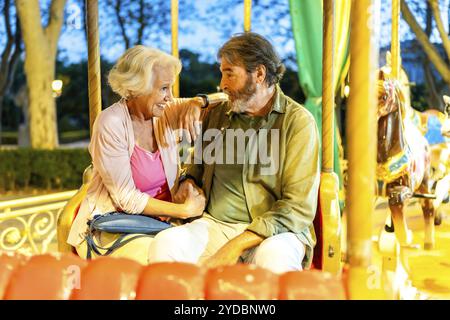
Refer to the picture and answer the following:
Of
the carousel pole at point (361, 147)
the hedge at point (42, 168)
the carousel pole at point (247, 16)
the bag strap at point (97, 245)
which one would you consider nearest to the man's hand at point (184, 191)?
the bag strap at point (97, 245)

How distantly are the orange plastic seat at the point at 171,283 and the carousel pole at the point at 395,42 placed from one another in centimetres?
385

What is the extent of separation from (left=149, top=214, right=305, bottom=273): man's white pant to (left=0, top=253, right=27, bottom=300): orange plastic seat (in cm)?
64

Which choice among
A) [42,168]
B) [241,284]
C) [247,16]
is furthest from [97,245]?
[42,168]

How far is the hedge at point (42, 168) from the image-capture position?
33.9 feet

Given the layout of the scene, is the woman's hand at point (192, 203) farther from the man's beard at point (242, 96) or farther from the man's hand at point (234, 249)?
the man's beard at point (242, 96)

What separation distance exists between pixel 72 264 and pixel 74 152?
368 inches

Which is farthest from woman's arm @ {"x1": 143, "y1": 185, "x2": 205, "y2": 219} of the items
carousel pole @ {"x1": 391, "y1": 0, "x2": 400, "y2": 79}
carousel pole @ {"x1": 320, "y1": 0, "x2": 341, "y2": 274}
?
carousel pole @ {"x1": 391, "y1": 0, "x2": 400, "y2": 79}

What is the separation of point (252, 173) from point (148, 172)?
1.36ft

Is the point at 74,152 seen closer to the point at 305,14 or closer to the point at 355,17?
the point at 305,14

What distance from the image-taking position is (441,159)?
5262 millimetres

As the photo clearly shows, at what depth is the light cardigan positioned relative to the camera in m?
2.16

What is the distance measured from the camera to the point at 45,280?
1337mm

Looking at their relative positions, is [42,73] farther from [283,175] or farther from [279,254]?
[279,254]

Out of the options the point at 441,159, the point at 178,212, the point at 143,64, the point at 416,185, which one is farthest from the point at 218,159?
the point at 441,159
